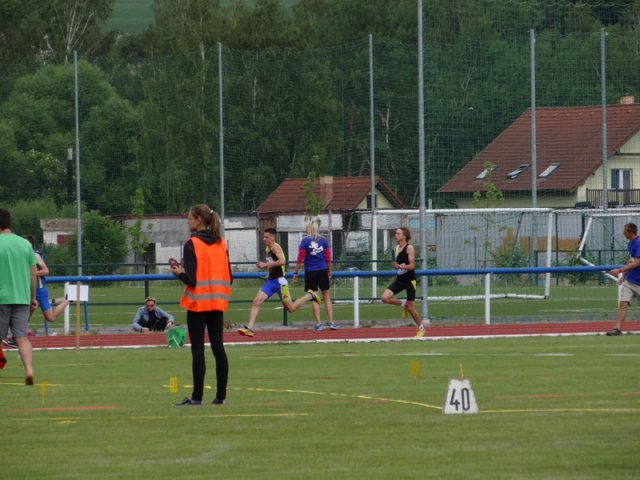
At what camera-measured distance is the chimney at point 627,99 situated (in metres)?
47.6

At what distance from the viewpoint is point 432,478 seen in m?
9.53

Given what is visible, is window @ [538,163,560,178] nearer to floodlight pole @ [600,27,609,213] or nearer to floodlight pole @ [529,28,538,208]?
floodlight pole @ [529,28,538,208]

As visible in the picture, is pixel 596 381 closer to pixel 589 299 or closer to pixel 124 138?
pixel 589 299

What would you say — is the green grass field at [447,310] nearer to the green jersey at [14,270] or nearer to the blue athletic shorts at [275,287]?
the blue athletic shorts at [275,287]

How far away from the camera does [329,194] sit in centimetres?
4784

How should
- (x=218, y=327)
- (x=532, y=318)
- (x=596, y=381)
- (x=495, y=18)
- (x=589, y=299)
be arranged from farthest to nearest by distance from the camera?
(x=495, y=18) < (x=589, y=299) < (x=532, y=318) < (x=596, y=381) < (x=218, y=327)

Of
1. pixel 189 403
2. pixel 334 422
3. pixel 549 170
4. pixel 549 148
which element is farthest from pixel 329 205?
pixel 334 422

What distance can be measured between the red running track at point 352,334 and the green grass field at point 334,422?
617cm

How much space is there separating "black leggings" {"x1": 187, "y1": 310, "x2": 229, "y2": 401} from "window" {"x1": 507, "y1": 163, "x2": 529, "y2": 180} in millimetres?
32191

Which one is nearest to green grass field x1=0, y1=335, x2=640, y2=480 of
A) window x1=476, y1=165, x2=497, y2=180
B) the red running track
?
the red running track

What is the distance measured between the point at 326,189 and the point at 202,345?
33.7 meters

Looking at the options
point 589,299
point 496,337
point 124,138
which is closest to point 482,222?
point 589,299

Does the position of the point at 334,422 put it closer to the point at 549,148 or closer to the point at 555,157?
the point at 555,157

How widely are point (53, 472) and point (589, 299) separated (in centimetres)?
2979
